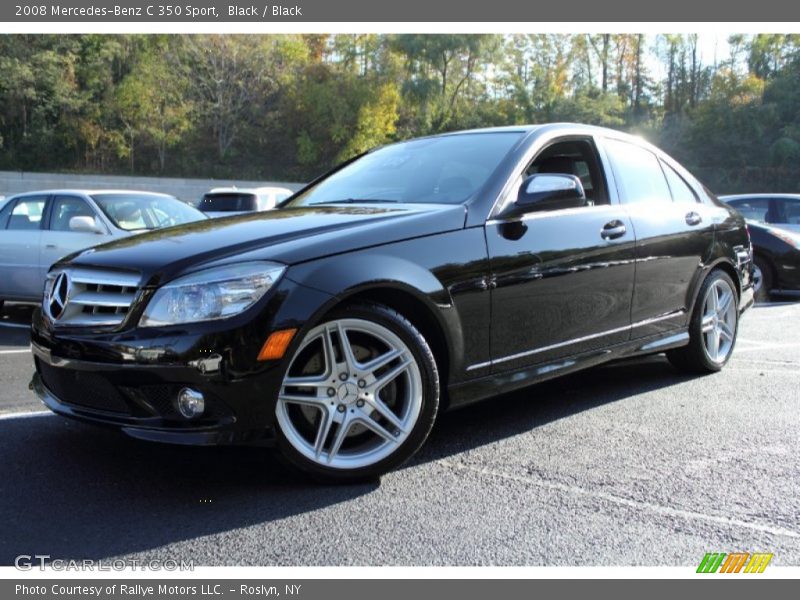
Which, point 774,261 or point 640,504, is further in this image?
point 774,261

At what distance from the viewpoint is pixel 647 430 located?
4.05m

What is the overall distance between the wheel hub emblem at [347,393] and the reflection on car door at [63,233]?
5.88 meters

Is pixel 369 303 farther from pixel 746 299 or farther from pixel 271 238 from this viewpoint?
pixel 746 299

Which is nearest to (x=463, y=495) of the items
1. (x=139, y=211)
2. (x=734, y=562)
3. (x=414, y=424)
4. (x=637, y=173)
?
(x=414, y=424)

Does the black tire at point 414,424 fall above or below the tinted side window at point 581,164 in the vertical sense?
below

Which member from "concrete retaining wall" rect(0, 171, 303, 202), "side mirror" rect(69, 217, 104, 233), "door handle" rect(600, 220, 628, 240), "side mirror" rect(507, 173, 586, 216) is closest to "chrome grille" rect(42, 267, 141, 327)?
"side mirror" rect(507, 173, 586, 216)

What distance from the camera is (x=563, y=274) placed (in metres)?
4.01

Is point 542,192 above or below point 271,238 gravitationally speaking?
above

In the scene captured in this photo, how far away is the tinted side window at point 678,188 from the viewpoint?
5.25 m

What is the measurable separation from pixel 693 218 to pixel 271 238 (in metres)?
3.17

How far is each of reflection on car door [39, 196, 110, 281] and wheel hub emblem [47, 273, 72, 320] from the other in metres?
5.10

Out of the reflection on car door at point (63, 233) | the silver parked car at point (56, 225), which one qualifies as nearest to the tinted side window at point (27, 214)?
the silver parked car at point (56, 225)

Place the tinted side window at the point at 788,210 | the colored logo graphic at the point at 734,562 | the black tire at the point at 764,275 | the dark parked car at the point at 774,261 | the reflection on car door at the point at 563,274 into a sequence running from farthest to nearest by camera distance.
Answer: the tinted side window at the point at 788,210 < the black tire at the point at 764,275 < the dark parked car at the point at 774,261 < the reflection on car door at the point at 563,274 < the colored logo graphic at the point at 734,562

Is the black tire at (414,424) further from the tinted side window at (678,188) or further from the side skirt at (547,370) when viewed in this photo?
the tinted side window at (678,188)
